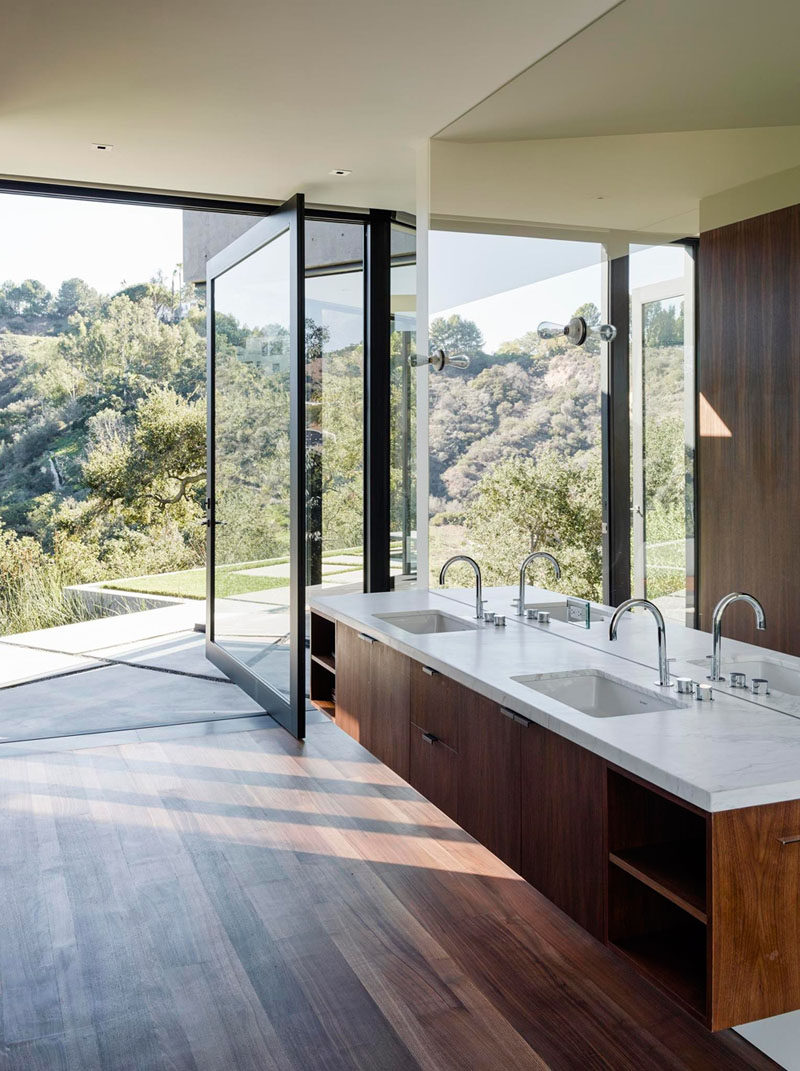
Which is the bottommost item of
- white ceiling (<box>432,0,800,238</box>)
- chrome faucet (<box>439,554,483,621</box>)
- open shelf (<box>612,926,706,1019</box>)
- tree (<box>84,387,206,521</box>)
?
open shelf (<box>612,926,706,1019</box>)

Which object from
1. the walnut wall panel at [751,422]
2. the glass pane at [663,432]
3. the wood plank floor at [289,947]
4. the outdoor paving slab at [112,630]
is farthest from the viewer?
the outdoor paving slab at [112,630]

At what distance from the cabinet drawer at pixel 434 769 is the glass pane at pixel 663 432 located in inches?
27.6

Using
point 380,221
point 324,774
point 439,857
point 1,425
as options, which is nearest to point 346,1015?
point 439,857

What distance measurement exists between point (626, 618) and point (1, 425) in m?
6.48

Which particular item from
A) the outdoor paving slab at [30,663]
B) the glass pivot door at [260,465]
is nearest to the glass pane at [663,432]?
the glass pivot door at [260,465]

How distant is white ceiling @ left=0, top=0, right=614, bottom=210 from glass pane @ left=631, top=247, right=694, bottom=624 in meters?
0.88

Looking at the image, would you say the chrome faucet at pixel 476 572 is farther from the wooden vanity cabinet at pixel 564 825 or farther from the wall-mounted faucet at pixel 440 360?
the wooden vanity cabinet at pixel 564 825

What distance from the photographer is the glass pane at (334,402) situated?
5.02 meters

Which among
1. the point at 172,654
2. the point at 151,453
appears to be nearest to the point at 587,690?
the point at 172,654

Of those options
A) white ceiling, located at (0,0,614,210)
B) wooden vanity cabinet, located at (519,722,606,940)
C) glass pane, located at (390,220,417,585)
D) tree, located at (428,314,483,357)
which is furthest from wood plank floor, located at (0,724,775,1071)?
white ceiling, located at (0,0,614,210)

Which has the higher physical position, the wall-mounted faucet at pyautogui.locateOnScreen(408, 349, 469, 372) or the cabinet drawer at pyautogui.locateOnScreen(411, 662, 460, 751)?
the wall-mounted faucet at pyautogui.locateOnScreen(408, 349, 469, 372)

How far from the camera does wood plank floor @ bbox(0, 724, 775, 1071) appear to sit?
217cm

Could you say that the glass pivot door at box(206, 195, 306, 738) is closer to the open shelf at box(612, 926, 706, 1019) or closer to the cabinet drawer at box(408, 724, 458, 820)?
the cabinet drawer at box(408, 724, 458, 820)

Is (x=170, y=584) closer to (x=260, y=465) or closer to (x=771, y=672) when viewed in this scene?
(x=260, y=465)
